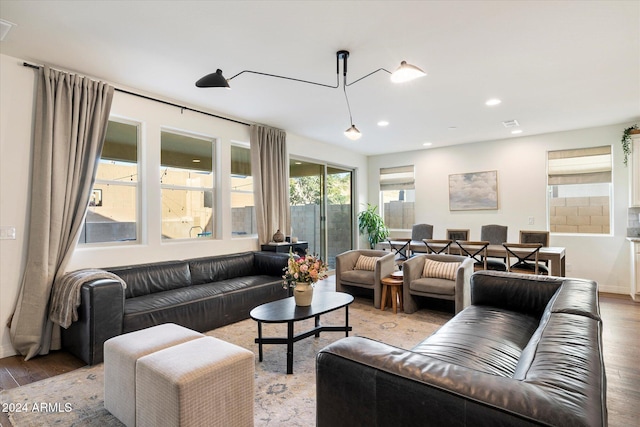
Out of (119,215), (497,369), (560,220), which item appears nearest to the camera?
(497,369)

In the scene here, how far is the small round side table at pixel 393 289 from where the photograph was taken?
439 cm

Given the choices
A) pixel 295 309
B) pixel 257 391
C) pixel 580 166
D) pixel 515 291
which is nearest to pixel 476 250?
pixel 515 291

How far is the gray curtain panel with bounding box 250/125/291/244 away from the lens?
5.31 metres

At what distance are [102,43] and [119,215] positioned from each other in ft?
6.32

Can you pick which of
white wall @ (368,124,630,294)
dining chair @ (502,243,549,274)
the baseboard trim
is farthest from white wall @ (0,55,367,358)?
dining chair @ (502,243,549,274)

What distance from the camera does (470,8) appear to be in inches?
94.2

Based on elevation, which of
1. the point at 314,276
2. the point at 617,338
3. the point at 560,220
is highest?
the point at 560,220

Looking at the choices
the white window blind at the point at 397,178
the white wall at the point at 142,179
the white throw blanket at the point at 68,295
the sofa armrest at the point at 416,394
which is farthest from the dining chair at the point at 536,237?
the white throw blanket at the point at 68,295

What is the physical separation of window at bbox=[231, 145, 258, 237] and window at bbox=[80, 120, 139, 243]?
1.45 metres

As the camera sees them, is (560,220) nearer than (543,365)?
No

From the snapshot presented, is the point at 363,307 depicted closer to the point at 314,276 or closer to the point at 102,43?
the point at 314,276

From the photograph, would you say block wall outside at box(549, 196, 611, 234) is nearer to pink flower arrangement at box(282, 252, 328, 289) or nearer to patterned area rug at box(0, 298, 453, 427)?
patterned area rug at box(0, 298, 453, 427)

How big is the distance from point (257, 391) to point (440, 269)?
2831 mm

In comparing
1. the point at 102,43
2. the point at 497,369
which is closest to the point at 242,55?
the point at 102,43
